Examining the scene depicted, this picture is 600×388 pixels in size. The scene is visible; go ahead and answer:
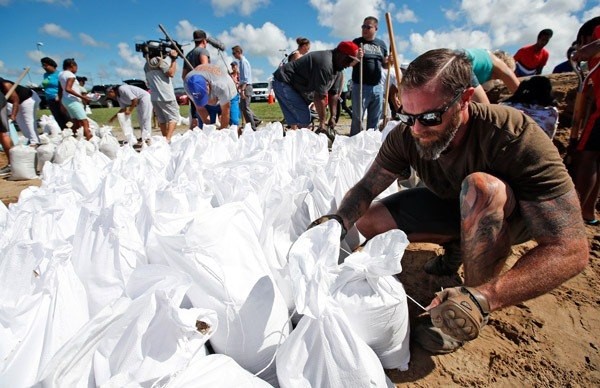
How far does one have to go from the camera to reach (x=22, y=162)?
11.9ft

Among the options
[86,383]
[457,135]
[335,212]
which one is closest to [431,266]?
[335,212]

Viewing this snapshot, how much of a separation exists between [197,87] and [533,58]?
4.96 m

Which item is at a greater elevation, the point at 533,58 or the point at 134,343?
the point at 533,58

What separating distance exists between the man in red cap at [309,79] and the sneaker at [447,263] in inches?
94.2

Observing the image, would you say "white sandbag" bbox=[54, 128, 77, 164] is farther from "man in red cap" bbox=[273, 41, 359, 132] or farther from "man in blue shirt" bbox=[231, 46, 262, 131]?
"man in blue shirt" bbox=[231, 46, 262, 131]

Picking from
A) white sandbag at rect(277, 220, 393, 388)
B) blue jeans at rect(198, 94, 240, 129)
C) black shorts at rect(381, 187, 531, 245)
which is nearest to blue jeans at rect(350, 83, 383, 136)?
blue jeans at rect(198, 94, 240, 129)

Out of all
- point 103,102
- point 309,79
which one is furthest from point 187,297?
point 103,102

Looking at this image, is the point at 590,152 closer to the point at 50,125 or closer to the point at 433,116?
the point at 433,116

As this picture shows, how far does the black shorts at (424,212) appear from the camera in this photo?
155 cm

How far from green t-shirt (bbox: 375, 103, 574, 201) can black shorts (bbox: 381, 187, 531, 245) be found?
13cm

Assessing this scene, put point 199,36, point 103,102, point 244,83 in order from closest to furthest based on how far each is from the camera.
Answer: point 199,36
point 244,83
point 103,102

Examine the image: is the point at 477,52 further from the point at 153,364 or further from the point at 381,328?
the point at 153,364

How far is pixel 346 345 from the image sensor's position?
32.2 inches

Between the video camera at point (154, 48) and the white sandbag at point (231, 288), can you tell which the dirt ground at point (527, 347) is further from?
the video camera at point (154, 48)
